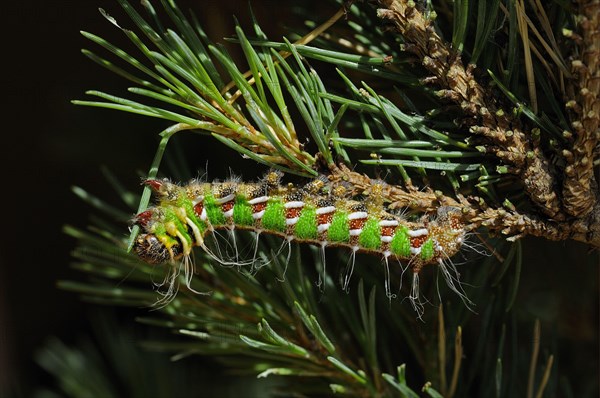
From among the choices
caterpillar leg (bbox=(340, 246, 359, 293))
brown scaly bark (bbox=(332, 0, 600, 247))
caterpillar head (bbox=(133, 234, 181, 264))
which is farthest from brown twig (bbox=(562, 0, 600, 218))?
caterpillar head (bbox=(133, 234, 181, 264))

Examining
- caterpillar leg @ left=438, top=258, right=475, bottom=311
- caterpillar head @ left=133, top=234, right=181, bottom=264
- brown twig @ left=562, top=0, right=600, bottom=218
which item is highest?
brown twig @ left=562, top=0, right=600, bottom=218

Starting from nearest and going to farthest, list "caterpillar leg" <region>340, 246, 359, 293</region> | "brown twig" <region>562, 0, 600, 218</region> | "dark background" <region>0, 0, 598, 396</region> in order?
1. "brown twig" <region>562, 0, 600, 218</region>
2. "caterpillar leg" <region>340, 246, 359, 293</region>
3. "dark background" <region>0, 0, 598, 396</region>

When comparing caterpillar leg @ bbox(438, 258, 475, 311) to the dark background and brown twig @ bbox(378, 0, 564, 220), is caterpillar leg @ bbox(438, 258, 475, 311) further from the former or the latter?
the dark background

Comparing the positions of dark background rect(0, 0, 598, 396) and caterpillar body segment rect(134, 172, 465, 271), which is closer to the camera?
caterpillar body segment rect(134, 172, 465, 271)

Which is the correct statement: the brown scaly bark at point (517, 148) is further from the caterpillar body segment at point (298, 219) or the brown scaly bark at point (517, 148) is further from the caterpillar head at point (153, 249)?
the caterpillar head at point (153, 249)

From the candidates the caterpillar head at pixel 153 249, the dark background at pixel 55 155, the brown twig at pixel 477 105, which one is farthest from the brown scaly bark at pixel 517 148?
the dark background at pixel 55 155

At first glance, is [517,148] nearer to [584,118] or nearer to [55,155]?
[584,118]

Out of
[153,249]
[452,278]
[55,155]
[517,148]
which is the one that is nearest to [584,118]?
[517,148]

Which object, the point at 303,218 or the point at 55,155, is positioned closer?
the point at 303,218
